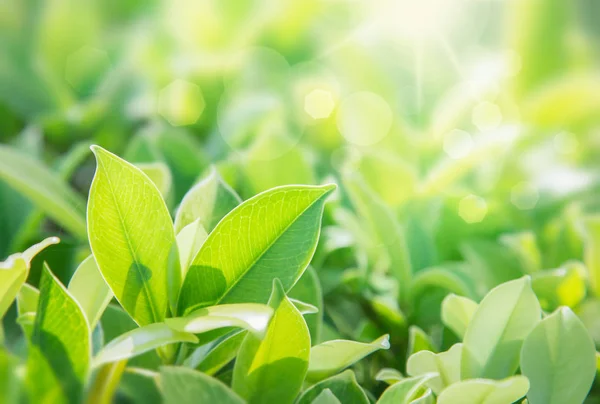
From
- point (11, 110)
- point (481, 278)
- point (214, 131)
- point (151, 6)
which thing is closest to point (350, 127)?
point (214, 131)

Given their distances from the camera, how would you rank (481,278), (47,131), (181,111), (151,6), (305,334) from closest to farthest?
(305,334)
(481,278)
(47,131)
(181,111)
(151,6)

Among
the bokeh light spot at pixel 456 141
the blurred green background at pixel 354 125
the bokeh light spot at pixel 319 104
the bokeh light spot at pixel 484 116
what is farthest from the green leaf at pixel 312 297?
the bokeh light spot at pixel 484 116

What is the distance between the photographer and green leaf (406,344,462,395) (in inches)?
15.7

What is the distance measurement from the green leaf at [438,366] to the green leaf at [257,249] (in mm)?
97

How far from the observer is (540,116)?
922mm

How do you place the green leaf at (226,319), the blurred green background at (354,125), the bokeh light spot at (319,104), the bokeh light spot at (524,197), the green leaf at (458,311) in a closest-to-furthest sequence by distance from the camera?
the green leaf at (226,319), the green leaf at (458,311), the blurred green background at (354,125), the bokeh light spot at (524,197), the bokeh light spot at (319,104)

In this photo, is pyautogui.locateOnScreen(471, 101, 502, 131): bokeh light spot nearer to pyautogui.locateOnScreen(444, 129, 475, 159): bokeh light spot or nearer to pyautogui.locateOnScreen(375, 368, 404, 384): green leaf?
pyautogui.locateOnScreen(444, 129, 475, 159): bokeh light spot

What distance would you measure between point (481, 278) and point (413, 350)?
0.14m

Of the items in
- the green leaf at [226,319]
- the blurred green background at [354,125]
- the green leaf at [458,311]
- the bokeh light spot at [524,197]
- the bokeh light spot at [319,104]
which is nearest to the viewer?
the green leaf at [226,319]

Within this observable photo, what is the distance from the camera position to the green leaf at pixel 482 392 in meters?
0.35

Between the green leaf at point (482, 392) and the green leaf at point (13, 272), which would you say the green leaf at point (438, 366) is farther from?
the green leaf at point (13, 272)

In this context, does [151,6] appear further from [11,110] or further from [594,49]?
[594,49]

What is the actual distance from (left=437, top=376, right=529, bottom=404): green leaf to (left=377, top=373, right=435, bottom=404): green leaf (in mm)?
15

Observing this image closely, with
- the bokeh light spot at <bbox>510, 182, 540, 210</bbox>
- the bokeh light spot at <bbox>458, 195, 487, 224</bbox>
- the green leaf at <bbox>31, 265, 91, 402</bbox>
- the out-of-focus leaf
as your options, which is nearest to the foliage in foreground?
the green leaf at <bbox>31, 265, 91, 402</bbox>
